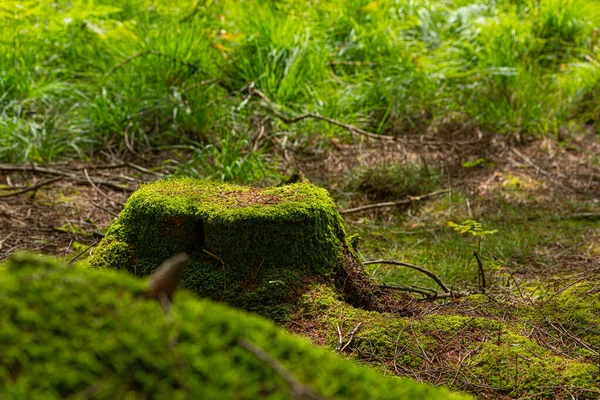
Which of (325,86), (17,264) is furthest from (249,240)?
(325,86)

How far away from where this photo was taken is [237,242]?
9.25ft

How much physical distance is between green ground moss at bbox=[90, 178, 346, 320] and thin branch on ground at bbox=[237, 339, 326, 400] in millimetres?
1645

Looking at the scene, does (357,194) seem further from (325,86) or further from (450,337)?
(450,337)

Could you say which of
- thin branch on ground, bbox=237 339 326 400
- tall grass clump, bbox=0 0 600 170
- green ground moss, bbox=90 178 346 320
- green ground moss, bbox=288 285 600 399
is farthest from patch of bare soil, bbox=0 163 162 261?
thin branch on ground, bbox=237 339 326 400

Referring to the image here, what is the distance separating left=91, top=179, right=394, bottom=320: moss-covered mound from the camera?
2.80m

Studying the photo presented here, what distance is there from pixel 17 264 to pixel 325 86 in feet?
17.9

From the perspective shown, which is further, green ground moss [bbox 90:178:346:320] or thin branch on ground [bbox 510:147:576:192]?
thin branch on ground [bbox 510:147:576:192]

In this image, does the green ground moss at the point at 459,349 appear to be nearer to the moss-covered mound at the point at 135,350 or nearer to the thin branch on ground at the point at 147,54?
the moss-covered mound at the point at 135,350

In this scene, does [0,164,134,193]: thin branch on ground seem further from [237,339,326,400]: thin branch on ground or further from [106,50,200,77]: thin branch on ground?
[237,339,326,400]: thin branch on ground

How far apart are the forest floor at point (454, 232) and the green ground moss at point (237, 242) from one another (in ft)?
0.60

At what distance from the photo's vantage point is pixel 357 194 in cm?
523

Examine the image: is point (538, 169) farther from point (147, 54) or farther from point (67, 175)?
point (67, 175)

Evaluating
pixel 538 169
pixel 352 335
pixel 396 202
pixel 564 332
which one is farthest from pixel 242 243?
pixel 538 169

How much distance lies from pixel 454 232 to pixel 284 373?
12.7 feet
